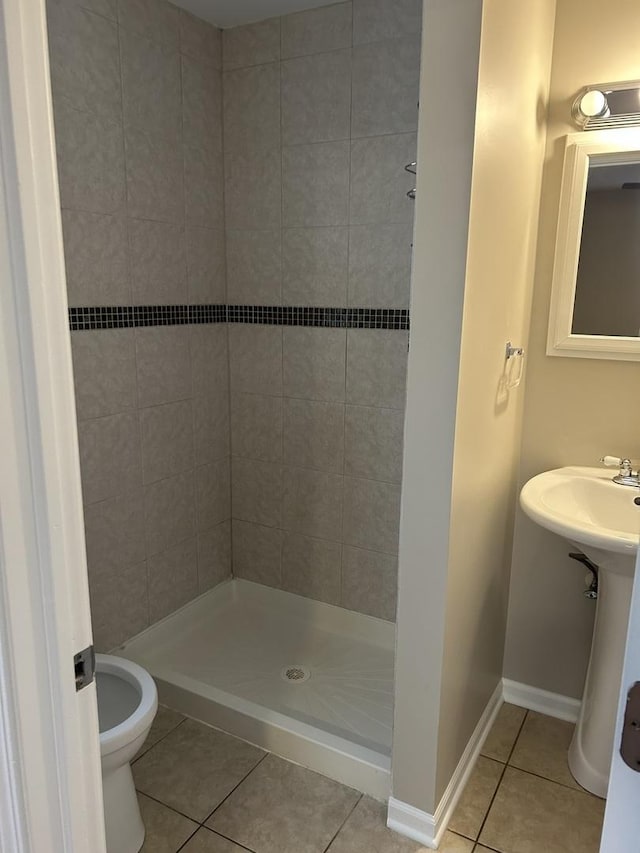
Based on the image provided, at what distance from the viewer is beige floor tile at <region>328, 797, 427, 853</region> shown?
5.81 ft

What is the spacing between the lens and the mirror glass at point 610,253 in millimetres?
1959

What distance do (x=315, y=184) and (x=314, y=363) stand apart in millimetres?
699

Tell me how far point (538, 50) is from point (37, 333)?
174 cm

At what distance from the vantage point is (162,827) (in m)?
1.85

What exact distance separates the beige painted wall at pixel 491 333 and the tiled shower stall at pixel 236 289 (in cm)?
54

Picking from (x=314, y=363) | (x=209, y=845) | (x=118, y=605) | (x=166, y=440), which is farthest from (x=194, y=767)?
(x=314, y=363)

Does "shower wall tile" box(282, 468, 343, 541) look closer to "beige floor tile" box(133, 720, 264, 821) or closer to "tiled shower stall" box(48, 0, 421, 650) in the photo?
"tiled shower stall" box(48, 0, 421, 650)

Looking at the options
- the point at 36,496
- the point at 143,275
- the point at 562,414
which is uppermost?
the point at 143,275

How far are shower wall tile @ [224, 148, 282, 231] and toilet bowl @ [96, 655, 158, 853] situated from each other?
5.79 ft

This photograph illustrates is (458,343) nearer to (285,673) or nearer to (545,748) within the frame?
(545,748)

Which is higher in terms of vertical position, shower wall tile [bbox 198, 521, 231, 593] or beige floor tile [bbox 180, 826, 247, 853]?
shower wall tile [bbox 198, 521, 231, 593]

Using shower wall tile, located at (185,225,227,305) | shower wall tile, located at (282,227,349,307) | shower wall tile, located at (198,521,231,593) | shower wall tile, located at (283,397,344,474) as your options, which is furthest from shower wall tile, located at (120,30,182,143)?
shower wall tile, located at (198,521,231,593)

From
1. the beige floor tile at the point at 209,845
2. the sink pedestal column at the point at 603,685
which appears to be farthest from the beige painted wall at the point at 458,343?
the beige floor tile at the point at 209,845

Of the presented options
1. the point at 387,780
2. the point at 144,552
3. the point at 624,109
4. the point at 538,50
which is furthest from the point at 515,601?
the point at 538,50
